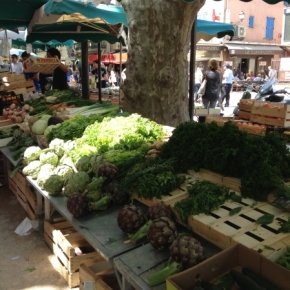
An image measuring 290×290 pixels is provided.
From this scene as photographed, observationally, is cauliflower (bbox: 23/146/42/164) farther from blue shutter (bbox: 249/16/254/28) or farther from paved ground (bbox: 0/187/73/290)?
blue shutter (bbox: 249/16/254/28)

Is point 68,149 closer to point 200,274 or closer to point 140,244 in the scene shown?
point 140,244

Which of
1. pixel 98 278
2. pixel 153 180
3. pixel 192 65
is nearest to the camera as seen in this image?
pixel 98 278

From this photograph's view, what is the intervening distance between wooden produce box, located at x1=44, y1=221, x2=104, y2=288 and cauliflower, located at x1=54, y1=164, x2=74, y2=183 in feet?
1.87

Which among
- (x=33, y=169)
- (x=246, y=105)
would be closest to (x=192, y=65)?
(x=246, y=105)

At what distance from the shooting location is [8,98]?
7.90 metres

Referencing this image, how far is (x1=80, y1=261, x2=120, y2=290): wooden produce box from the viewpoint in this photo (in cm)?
287

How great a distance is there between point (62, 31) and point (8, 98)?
234 cm

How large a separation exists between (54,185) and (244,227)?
6.49ft

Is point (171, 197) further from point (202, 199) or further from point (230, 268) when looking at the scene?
point (230, 268)

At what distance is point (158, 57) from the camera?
5.67 metres

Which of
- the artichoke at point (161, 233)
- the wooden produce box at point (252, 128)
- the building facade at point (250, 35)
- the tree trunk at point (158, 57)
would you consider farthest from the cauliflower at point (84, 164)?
the building facade at point (250, 35)

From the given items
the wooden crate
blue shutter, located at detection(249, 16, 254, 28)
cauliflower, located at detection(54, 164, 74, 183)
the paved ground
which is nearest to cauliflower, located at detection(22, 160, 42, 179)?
cauliflower, located at detection(54, 164, 74, 183)

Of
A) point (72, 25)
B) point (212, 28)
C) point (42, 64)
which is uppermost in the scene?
point (72, 25)

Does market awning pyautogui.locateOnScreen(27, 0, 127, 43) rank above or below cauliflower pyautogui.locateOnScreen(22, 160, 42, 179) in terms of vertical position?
above
